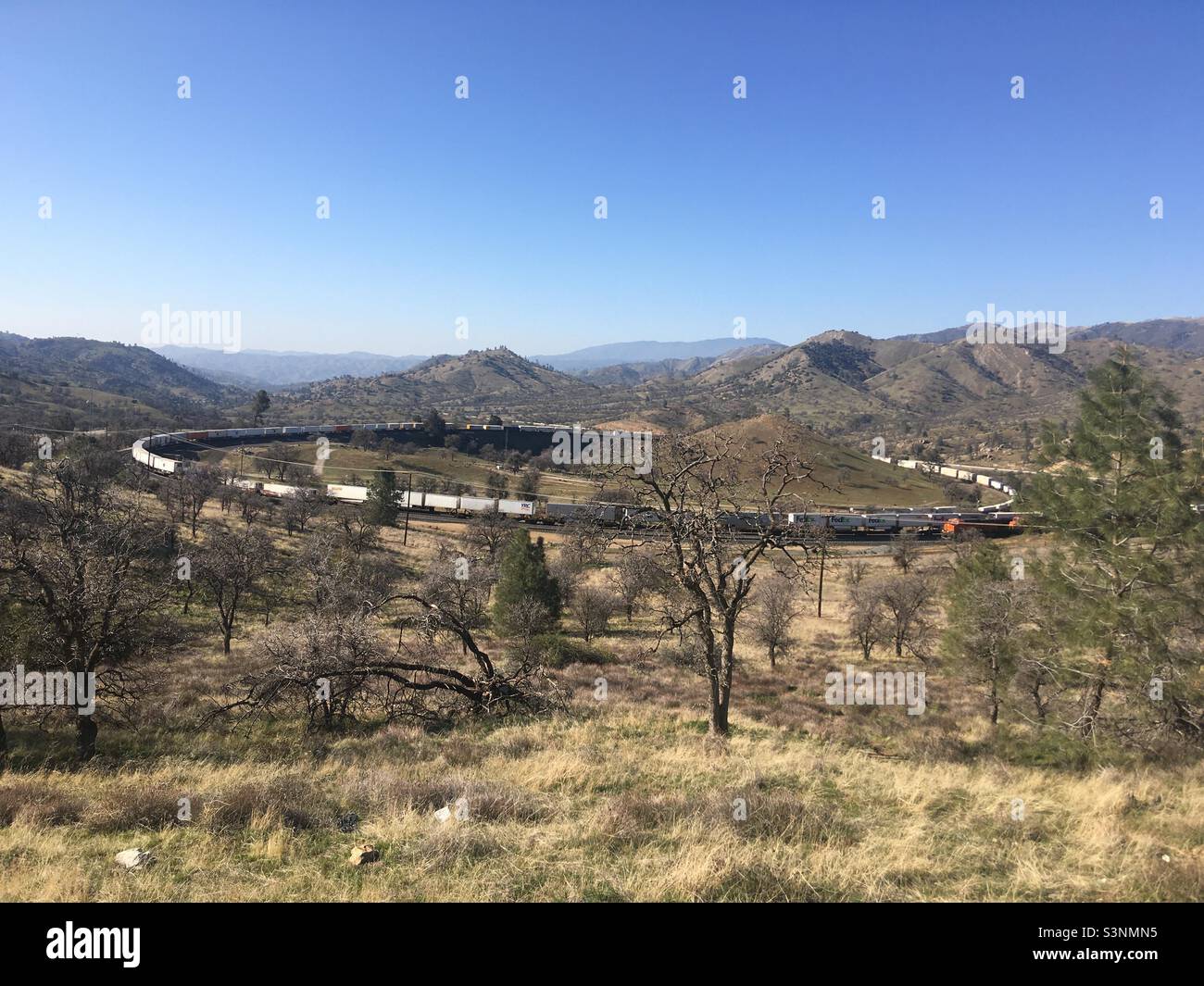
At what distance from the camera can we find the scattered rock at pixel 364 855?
5793mm

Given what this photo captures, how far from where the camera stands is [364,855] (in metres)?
5.85

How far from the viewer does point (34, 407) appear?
398 feet

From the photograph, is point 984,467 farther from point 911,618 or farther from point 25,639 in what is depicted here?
point 25,639

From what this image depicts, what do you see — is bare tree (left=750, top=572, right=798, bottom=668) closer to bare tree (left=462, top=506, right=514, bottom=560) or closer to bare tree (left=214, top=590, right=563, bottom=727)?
bare tree (left=214, top=590, right=563, bottom=727)

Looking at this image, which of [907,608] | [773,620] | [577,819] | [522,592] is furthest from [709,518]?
[907,608]

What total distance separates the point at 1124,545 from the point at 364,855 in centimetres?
1616

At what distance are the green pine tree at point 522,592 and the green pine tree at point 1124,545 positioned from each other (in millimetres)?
17540

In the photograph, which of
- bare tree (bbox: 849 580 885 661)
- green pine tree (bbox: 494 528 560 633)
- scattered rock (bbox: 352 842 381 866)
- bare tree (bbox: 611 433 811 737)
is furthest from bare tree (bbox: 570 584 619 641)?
scattered rock (bbox: 352 842 381 866)

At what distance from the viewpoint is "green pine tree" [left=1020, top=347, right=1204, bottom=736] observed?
12047mm

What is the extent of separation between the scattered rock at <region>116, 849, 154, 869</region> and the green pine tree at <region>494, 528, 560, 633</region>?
18.4 m

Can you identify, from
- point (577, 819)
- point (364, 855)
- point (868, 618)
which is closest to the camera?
point (364, 855)

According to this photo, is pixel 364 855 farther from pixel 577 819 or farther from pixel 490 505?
pixel 490 505

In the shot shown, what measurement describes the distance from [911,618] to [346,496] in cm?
6182
